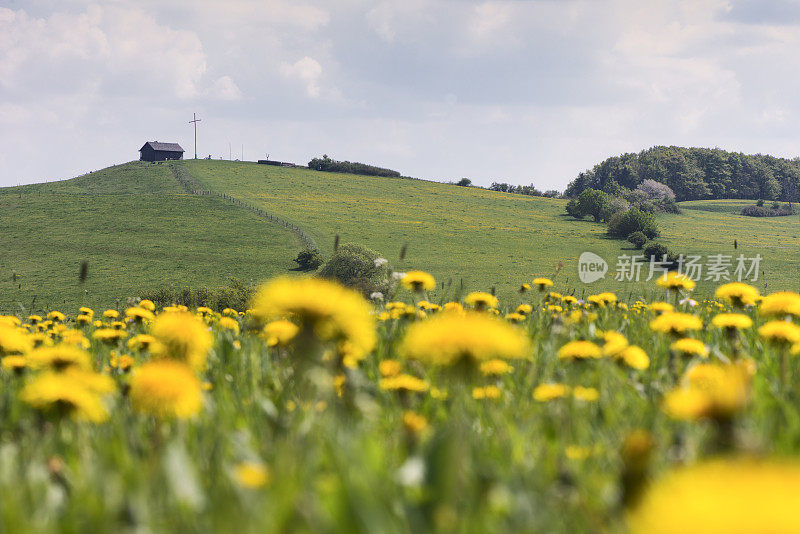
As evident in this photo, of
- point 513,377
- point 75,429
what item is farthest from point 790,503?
point 513,377

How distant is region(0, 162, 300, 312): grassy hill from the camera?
48438 mm

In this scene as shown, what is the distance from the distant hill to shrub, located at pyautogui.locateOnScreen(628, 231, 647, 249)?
6369cm

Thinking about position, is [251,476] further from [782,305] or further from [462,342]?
[782,305]

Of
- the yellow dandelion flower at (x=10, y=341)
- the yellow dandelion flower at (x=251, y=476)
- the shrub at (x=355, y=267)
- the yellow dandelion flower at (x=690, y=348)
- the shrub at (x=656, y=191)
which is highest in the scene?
the shrub at (x=656, y=191)

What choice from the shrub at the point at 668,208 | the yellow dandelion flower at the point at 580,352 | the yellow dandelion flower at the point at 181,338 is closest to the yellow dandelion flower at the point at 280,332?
the yellow dandelion flower at the point at 181,338

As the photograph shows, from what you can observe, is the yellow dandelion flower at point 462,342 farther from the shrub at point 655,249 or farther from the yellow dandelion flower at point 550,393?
the shrub at point 655,249

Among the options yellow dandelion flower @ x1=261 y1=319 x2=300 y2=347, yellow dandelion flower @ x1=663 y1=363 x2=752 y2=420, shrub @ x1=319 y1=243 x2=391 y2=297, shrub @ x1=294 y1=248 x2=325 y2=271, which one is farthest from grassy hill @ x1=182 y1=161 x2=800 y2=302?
yellow dandelion flower @ x1=663 y1=363 x2=752 y2=420

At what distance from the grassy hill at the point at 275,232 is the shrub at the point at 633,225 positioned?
258 cm

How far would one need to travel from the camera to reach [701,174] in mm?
137250

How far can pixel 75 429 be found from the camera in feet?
7.18

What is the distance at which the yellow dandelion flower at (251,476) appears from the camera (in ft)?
4.80

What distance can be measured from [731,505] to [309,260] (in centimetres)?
5554

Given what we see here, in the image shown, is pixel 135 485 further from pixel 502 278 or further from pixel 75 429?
pixel 502 278

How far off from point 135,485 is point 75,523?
0.54ft
